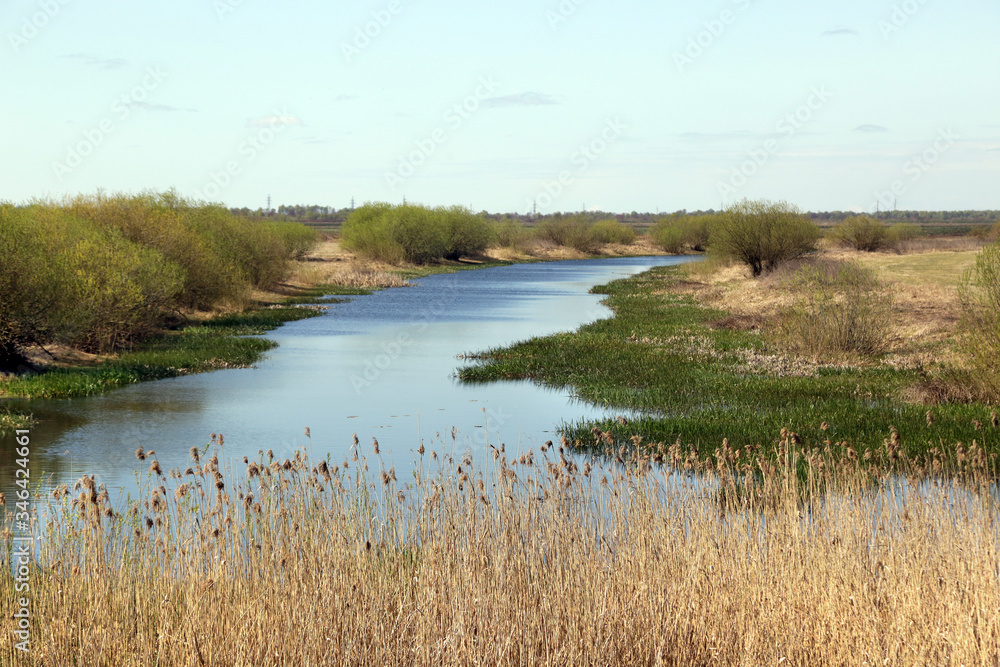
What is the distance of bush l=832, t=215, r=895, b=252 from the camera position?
3041 inches

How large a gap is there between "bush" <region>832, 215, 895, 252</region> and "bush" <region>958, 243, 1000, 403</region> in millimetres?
64013

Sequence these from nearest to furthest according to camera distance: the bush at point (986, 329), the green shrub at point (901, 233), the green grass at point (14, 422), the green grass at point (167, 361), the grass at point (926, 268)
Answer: the bush at point (986, 329) < the green grass at point (14, 422) < the green grass at point (167, 361) < the grass at point (926, 268) < the green shrub at point (901, 233)

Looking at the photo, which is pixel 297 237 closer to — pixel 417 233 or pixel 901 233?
pixel 417 233

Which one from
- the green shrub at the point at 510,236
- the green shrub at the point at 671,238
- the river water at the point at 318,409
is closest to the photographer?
the river water at the point at 318,409

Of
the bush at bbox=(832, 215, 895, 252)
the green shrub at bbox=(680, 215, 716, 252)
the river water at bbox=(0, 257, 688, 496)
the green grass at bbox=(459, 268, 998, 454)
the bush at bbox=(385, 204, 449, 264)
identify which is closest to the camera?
the green grass at bbox=(459, 268, 998, 454)

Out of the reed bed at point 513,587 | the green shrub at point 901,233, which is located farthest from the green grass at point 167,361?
the green shrub at point 901,233

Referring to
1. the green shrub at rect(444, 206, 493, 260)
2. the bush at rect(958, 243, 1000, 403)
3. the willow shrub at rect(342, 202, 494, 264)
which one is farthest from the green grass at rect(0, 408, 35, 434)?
the green shrub at rect(444, 206, 493, 260)

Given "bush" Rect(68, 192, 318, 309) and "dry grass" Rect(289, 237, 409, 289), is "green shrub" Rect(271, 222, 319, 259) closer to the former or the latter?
"dry grass" Rect(289, 237, 409, 289)

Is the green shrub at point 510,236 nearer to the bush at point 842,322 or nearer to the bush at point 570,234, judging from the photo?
the bush at point 570,234

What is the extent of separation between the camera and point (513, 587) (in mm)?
7168

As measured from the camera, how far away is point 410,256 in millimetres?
87438

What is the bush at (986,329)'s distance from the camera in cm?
1611

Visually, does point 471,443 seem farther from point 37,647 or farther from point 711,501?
point 37,647

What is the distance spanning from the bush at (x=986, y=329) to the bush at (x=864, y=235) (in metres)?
64.0
